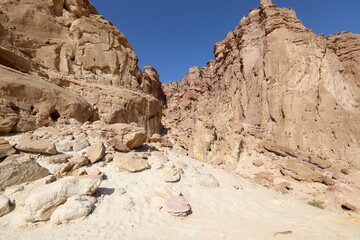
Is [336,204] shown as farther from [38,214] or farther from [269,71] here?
[269,71]

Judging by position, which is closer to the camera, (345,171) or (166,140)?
(345,171)

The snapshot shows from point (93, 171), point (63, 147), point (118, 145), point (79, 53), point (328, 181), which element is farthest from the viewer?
point (79, 53)

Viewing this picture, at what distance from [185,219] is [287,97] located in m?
15.5

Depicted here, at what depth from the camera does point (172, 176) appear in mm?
5785

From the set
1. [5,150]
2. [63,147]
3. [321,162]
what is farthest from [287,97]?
[5,150]

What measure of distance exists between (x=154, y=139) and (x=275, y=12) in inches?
783

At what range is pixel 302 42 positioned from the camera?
1681cm

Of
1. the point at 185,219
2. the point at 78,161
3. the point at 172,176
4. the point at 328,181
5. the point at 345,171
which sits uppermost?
the point at 345,171

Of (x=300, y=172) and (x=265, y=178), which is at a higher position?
(x=300, y=172)

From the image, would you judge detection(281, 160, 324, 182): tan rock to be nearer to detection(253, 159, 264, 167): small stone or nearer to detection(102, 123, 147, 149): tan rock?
detection(253, 159, 264, 167): small stone

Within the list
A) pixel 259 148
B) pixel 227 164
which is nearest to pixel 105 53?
pixel 227 164

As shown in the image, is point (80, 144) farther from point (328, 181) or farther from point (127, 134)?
point (328, 181)

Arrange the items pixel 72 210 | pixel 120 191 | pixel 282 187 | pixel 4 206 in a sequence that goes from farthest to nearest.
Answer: pixel 282 187 < pixel 120 191 < pixel 72 210 < pixel 4 206

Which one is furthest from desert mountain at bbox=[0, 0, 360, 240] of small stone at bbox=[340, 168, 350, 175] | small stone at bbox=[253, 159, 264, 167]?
small stone at bbox=[340, 168, 350, 175]
